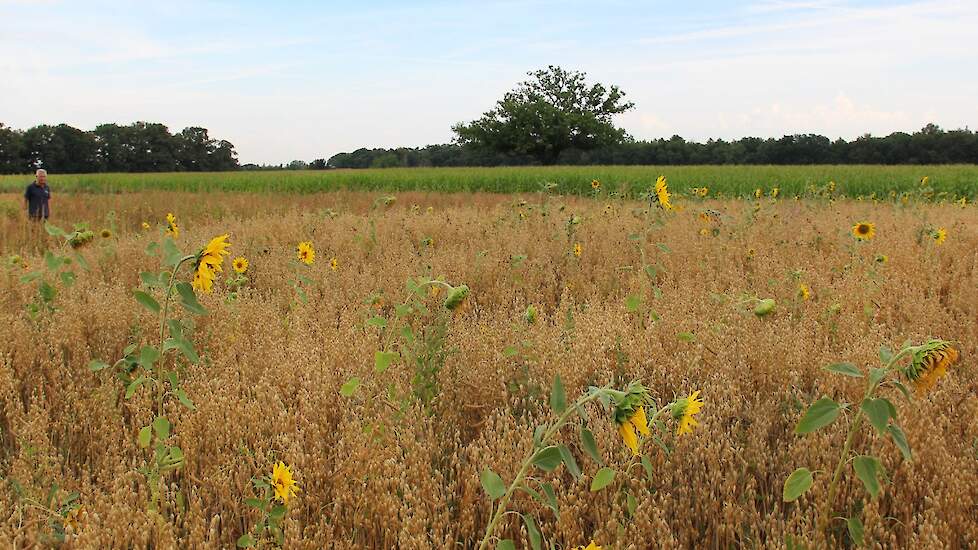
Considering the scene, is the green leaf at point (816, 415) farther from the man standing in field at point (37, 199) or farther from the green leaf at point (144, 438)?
the man standing in field at point (37, 199)

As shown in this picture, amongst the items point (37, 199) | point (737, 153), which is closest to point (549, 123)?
point (737, 153)

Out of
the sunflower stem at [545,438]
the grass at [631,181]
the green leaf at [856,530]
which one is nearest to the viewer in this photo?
the sunflower stem at [545,438]

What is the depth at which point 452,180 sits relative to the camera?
66.7ft

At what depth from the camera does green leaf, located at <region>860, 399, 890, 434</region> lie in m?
1.31

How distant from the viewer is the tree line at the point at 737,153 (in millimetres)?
34281

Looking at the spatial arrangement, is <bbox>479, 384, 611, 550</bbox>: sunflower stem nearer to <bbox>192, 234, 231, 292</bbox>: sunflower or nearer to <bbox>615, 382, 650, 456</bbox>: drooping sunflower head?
<bbox>615, 382, 650, 456</bbox>: drooping sunflower head

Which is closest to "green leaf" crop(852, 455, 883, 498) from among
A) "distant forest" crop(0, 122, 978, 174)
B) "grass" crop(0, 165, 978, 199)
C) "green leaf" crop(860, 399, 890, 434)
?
"green leaf" crop(860, 399, 890, 434)

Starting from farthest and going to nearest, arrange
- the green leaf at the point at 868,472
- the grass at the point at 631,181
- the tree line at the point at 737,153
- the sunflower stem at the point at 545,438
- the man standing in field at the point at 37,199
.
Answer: the tree line at the point at 737,153 → the grass at the point at 631,181 → the man standing in field at the point at 37,199 → the green leaf at the point at 868,472 → the sunflower stem at the point at 545,438

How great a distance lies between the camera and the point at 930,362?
4.69ft

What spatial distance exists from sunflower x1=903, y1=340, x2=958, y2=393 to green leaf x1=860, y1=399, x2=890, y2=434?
0.50ft

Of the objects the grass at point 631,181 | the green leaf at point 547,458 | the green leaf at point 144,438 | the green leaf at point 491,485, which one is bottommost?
the green leaf at point 144,438

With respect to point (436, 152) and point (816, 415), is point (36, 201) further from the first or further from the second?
point (436, 152)

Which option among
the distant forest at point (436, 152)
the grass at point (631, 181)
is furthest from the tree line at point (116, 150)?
the grass at point (631, 181)

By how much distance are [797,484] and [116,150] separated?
2298 inches
